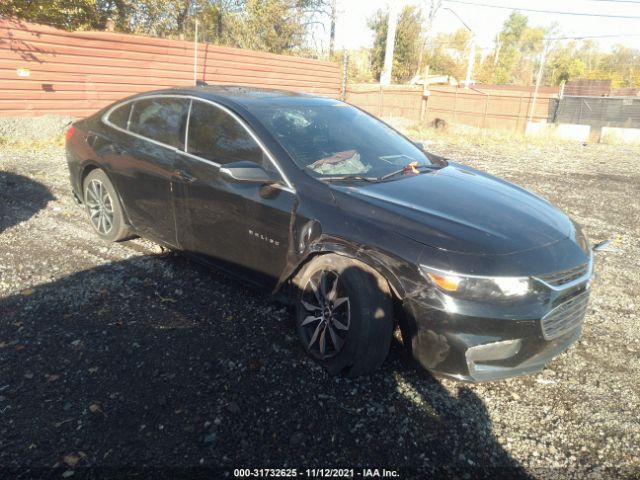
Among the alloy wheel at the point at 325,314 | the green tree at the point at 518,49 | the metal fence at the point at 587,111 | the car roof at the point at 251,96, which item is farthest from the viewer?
the green tree at the point at 518,49

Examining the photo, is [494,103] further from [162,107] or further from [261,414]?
[261,414]

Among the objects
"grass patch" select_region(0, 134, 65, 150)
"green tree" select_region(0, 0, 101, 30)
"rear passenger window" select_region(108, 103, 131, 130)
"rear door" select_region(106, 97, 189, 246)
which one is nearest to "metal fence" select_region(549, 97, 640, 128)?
"green tree" select_region(0, 0, 101, 30)

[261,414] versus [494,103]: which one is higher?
[494,103]

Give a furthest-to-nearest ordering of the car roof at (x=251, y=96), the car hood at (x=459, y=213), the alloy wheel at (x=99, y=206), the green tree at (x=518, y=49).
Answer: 1. the green tree at (x=518, y=49)
2. the alloy wheel at (x=99, y=206)
3. the car roof at (x=251, y=96)
4. the car hood at (x=459, y=213)

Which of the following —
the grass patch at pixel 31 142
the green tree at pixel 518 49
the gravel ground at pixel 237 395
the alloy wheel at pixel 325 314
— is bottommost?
the gravel ground at pixel 237 395

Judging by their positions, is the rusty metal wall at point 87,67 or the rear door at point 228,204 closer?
the rear door at point 228,204

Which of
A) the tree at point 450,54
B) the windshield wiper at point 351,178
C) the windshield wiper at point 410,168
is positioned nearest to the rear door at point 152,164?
the windshield wiper at point 351,178

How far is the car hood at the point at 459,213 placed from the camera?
103 inches

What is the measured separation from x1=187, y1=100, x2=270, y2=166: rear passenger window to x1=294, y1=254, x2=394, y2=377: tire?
36.6 inches

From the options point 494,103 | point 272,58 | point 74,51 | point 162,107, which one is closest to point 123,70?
point 74,51

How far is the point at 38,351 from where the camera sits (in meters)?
3.05

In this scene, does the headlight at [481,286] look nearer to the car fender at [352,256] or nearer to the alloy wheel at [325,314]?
the car fender at [352,256]

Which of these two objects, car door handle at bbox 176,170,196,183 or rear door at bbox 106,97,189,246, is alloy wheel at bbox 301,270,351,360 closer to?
car door handle at bbox 176,170,196,183

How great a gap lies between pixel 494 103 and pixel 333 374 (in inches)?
823
